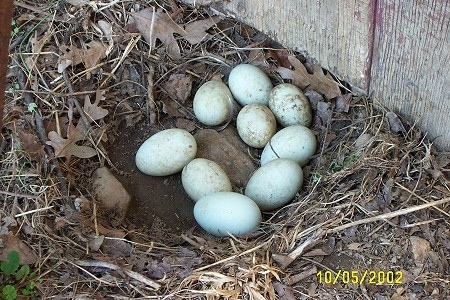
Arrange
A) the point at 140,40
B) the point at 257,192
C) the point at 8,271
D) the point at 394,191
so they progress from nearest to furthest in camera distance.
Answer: the point at 8,271
the point at 394,191
the point at 257,192
the point at 140,40

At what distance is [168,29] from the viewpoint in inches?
105

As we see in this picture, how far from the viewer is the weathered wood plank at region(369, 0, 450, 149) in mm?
2061

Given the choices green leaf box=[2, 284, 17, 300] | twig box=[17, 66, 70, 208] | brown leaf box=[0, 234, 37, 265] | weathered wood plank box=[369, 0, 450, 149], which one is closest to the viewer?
green leaf box=[2, 284, 17, 300]

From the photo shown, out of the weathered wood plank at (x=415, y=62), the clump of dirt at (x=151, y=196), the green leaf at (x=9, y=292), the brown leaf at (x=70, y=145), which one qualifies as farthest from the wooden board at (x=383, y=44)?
the green leaf at (x=9, y=292)

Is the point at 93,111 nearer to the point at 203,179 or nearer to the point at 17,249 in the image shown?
the point at 203,179

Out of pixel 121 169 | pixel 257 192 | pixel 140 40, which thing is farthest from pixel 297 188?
pixel 140 40

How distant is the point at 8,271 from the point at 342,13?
4.27 ft

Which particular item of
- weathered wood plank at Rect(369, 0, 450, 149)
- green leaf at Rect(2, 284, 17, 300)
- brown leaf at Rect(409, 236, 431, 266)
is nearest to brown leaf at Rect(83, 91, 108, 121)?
green leaf at Rect(2, 284, 17, 300)

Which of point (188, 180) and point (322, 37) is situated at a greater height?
point (322, 37)

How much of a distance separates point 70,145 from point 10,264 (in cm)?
58

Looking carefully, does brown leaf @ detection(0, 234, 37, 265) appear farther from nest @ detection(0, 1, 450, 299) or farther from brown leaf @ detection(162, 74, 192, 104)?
brown leaf @ detection(162, 74, 192, 104)

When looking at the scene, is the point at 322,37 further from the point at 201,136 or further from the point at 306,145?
the point at 201,136

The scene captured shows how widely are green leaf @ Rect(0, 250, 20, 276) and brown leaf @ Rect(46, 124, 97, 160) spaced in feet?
1.60

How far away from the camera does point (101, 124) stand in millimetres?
2473
